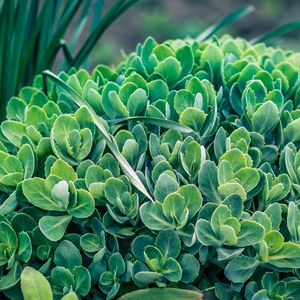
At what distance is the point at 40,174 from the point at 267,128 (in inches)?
19.0

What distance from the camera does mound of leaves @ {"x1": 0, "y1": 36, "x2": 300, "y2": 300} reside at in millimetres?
1328

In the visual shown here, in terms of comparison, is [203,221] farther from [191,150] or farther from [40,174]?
[40,174]

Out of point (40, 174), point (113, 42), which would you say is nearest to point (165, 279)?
point (40, 174)

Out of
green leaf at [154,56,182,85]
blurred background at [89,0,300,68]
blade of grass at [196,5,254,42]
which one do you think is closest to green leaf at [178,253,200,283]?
green leaf at [154,56,182,85]

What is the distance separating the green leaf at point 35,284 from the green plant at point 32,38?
735 millimetres

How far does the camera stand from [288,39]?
5.05 m

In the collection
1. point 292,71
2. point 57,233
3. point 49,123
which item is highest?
point 292,71

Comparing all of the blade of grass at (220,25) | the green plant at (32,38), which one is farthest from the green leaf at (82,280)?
the blade of grass at (220,25)

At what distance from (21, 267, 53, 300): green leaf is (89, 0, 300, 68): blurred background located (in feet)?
12.0

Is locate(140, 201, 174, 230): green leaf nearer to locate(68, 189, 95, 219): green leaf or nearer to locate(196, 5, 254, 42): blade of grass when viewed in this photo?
locate(68, 189, 95, 219): green leaf

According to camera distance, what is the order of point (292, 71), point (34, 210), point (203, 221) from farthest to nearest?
1. point (292, 71)
2. point (34, 210)
3. point (203, 221)

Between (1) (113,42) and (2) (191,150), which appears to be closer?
(2) (191,150)

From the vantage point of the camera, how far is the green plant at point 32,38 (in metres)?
1.96

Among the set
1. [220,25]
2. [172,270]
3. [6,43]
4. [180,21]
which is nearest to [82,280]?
[172,270]
